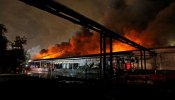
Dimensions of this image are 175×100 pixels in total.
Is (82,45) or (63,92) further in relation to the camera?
(82,45)

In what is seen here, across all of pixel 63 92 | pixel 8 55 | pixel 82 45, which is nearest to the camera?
pixel 63 92

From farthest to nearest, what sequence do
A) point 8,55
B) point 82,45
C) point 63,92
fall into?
point 82,45 < point 8,55 < point 63,92

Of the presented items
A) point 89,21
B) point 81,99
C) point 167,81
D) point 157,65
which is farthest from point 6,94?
point 157,65

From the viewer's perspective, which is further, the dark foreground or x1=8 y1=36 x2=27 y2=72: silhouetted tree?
x1=8 y1=36 x2=27 y2=72: silhouetted tree

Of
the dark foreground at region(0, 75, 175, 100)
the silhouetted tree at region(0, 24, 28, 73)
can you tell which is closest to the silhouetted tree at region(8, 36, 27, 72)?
the silhouetted tree at region(0, 24, 28, 73)

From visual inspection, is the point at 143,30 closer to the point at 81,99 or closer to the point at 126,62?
the point at 126,62

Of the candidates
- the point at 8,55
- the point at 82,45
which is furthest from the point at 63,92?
the point at 82,45

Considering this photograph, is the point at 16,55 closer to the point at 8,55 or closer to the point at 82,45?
the point at 8,55

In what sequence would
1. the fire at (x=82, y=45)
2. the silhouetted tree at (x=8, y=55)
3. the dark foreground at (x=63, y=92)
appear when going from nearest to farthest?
the dark foreground at (x=63, y=92), the silhouetted tree at (x=8, y=55), the fire at (x=82, y=45)

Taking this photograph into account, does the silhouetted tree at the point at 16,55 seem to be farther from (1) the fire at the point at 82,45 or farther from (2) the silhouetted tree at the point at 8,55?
(1) the fire at the point at 82,45

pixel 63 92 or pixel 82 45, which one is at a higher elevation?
pixel 82 45

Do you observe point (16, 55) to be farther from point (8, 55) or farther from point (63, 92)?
point (63, 92)

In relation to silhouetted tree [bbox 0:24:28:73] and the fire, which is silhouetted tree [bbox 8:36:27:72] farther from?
the fire

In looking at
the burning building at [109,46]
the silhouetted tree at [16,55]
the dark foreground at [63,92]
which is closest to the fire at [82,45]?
the burning building at [109,46]
